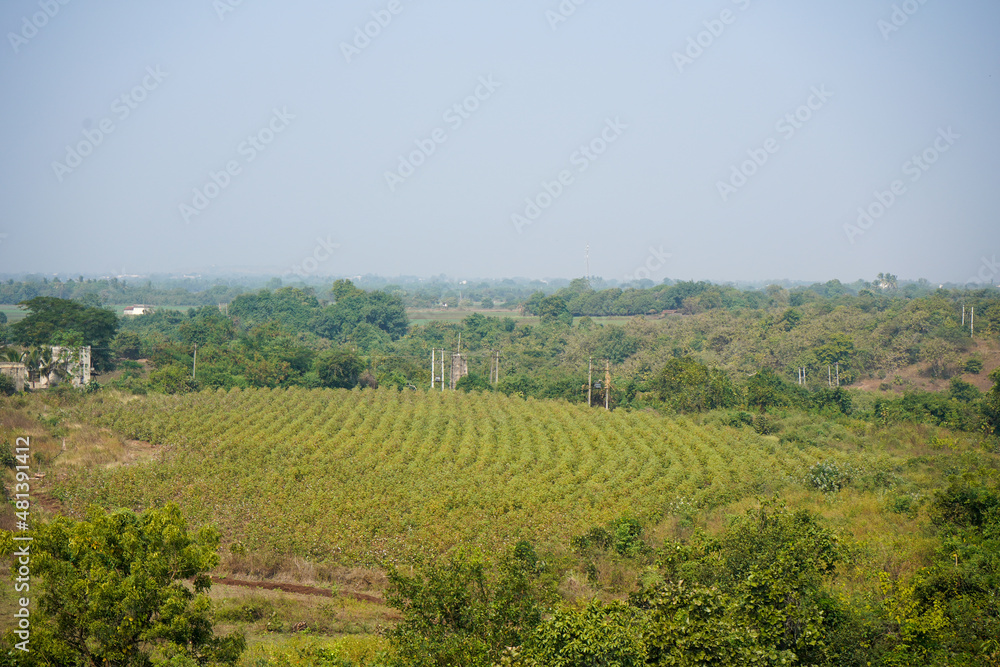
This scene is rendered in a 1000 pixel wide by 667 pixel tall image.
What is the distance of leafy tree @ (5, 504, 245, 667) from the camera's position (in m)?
6.91

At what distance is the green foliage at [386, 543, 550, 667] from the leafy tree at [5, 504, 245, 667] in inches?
71.9

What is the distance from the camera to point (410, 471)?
17.1m

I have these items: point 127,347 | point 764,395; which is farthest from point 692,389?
point 127,347

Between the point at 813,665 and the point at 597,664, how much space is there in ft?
7.71

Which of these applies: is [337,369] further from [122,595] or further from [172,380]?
[122,595]

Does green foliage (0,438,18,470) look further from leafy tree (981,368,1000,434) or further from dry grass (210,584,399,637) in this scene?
leafy tree (981,368,1000,434)

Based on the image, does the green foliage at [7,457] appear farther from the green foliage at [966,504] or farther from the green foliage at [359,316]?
the green foliage at [359,316]

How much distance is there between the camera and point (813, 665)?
23.6 feet

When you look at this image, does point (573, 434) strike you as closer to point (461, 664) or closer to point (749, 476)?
point (749, 476)

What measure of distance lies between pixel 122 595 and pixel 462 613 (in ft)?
11.4

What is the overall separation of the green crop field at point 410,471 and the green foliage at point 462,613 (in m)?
3.57

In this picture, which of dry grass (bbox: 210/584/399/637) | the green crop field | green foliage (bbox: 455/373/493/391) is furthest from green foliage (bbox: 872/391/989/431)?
dry grass (bbox: 210/584/399/637)

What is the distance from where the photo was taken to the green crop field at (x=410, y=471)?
13.6 m

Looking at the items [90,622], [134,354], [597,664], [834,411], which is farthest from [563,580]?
[134,354]
